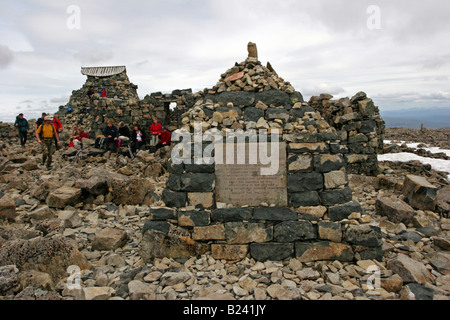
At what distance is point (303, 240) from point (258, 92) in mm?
2731

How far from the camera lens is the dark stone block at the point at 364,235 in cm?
449

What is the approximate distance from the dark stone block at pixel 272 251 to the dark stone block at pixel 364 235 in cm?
97

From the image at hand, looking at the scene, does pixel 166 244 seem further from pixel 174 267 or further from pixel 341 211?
pixel 341 211

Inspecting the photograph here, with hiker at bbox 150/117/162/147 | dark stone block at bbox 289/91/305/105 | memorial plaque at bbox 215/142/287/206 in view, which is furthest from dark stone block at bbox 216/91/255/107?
hiker at bbox 150/117/162/147

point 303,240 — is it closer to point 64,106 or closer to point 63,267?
point 63,267

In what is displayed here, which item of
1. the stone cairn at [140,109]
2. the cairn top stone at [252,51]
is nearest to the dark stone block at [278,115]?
→ the cairn top stone at [252,51]

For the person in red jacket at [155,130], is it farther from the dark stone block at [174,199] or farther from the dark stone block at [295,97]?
the dark stone block at [295,97]

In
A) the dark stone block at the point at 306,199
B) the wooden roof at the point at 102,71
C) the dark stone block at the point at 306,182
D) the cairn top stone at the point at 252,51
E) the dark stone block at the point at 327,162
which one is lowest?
the dark stone block at the point at 306,199

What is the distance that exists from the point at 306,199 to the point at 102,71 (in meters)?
21.0

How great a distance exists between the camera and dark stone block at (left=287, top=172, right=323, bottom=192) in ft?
15.4

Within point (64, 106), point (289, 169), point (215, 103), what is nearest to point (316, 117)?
point (289, 169)

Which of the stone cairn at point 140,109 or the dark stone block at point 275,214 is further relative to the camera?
the stone cairn at point 140,109

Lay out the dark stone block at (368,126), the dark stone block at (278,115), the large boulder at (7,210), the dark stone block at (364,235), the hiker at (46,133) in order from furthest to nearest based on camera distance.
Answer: the dark stone block at (368,126), the hiker at (46,133), the large boulder at (7,210), the dark stone block at (278,115), the dark stone block at (364,235)

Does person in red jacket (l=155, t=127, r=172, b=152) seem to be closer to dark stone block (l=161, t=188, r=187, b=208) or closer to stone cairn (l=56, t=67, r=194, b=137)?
stone cairn (l=56, t=67, r=194, b=137)
